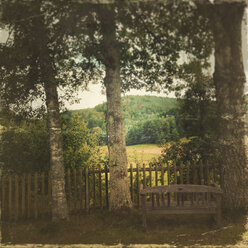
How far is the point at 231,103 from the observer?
5863mm

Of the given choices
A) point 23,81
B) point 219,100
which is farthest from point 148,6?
point 23,81

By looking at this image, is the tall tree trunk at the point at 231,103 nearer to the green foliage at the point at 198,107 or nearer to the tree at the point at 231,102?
the tree at the point at 231,102

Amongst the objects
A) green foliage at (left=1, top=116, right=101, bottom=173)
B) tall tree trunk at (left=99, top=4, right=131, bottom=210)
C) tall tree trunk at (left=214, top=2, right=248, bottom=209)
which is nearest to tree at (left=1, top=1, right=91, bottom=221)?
tall tree trunk at (left=99, top=4, right=131, bottom=210)

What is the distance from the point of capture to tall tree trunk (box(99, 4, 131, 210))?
6.19 m

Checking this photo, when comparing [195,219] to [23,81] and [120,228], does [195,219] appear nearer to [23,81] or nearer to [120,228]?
[120,228]

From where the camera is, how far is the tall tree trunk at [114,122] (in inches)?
244

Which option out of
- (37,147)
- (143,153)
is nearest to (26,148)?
(37,147)

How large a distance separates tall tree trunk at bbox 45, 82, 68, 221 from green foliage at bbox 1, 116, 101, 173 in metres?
1.91

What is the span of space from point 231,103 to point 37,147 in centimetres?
569

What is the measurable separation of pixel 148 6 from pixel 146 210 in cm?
498

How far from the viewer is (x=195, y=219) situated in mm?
5582

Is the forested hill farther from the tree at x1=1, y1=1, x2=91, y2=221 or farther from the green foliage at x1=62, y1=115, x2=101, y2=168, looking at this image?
the tree at x1=1, y1=1, x2=91, y2=221

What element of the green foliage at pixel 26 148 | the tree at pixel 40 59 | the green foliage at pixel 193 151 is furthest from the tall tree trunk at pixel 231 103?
the green foliage at pixel 26 148

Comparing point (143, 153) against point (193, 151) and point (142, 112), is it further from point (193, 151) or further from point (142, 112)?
point (142, 112)
